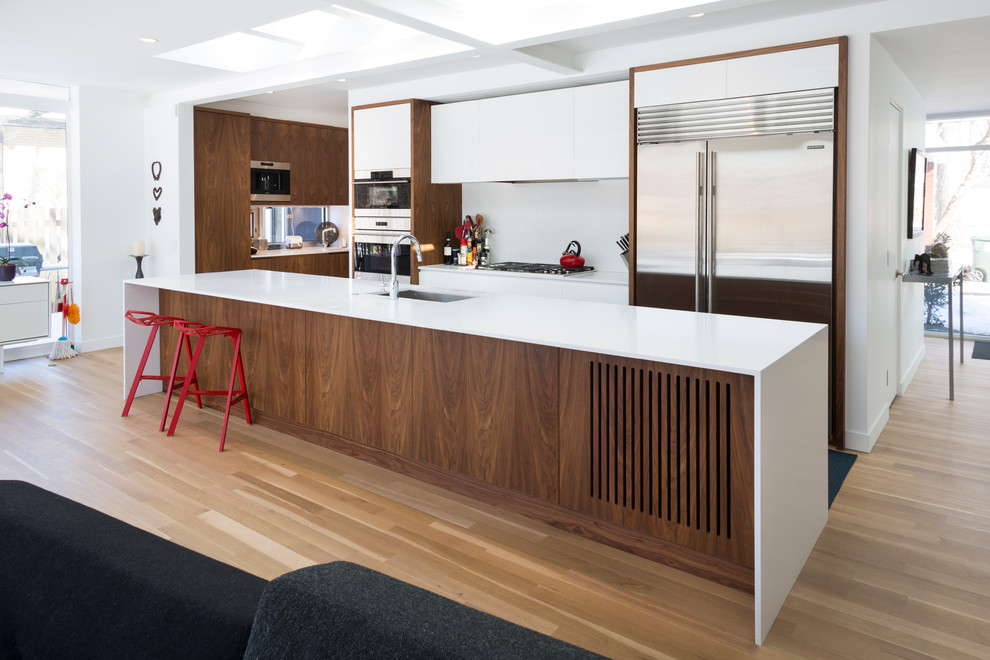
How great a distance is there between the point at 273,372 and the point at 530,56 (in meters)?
2.53

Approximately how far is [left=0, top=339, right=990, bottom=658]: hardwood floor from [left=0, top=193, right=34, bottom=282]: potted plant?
198 centimetres

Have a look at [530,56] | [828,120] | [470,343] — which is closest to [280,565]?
[470,343]

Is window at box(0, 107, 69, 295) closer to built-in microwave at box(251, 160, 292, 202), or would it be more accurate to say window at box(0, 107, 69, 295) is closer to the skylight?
built-in microwave at box(251, 160, 292, 202)

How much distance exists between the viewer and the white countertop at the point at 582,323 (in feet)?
8.45

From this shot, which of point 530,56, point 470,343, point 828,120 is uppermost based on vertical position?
point 530,56

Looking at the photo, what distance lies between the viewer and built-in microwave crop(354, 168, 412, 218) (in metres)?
6.22

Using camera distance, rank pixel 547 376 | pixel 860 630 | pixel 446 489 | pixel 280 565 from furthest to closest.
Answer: pixel 446 489 → pixel 547 376 → pixel 280 565 → pixel 860 630

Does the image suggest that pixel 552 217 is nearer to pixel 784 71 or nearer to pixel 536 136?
pixel 536 136

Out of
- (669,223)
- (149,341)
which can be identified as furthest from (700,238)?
(149,341)

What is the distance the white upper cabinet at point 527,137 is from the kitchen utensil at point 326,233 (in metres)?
3.15

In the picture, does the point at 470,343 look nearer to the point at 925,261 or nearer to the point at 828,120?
the point at 828,120

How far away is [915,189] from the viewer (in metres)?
5.35

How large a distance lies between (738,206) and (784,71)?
0.79 m

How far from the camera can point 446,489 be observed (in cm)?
352
